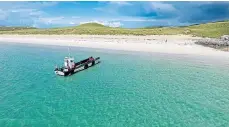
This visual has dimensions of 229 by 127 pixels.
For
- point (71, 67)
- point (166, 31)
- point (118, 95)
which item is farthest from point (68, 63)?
point (166, 31)

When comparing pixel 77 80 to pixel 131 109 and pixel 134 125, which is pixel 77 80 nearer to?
pixel 131 109

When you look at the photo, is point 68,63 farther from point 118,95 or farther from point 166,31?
point 166,31

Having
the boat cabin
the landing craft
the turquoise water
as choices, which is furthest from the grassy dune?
the boat cabin

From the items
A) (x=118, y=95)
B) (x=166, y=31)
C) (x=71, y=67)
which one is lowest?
(x=118, y=95)

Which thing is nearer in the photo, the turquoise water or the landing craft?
the turquoise water

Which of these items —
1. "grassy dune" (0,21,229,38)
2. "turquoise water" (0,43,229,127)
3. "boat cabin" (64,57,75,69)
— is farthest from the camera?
"grassy dune" (0,21,229,38)

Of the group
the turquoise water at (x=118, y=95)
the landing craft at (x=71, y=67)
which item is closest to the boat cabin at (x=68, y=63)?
the landing craft at (x=71, y=67)

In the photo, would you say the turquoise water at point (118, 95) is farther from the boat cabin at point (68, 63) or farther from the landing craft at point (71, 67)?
the boat cabin at point (68, 63)

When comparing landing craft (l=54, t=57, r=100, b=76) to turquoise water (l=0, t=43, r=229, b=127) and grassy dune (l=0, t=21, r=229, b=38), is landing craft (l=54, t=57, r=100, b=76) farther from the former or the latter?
grassy dune (l=0, t=21, r=229, b=38)
